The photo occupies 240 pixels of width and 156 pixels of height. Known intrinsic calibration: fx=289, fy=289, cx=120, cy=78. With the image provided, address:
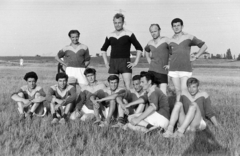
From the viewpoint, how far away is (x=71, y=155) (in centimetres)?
450

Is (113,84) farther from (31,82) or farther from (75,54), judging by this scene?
(31,82)

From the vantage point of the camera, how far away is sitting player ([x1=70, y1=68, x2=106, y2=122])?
6.89 metres

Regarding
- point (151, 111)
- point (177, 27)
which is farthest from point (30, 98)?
point (177, 27)

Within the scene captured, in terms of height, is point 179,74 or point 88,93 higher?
point 179,74

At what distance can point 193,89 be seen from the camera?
5832 millimetres

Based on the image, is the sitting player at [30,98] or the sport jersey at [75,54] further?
the sport jersey at [75,54]

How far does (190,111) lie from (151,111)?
2.53 feet

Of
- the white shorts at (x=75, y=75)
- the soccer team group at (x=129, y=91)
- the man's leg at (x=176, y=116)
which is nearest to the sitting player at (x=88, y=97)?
the soccer team group at (x=129, y=91)

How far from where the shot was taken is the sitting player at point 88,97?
22.6ft

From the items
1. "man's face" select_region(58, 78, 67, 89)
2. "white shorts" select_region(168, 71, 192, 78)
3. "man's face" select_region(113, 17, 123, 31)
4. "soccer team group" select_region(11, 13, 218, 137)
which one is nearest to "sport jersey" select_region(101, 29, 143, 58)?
"soccer team group" select_region(11, 13, 218, 137)

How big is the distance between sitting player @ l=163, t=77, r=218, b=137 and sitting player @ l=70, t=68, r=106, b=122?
2.03 m

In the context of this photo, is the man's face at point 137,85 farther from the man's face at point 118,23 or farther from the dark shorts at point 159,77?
the man's face at point 118,23

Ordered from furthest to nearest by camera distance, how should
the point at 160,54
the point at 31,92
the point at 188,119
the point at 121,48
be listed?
the point at 31,92
the point at 121,48
the point at 160,54
the point at 188,119

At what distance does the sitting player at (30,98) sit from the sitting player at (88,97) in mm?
877
